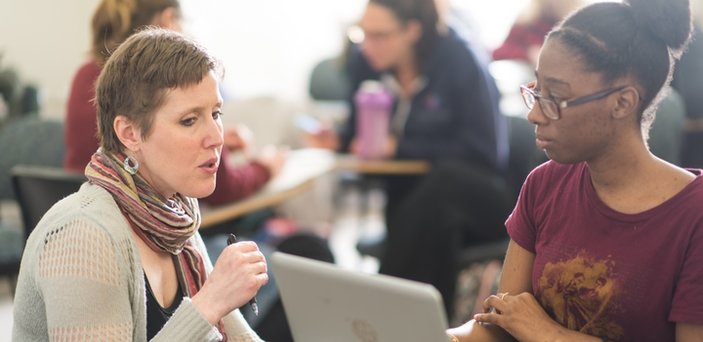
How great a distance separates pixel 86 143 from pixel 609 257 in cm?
160

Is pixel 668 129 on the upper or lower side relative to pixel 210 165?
lower

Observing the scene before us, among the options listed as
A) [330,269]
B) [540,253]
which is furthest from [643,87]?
[330,269]

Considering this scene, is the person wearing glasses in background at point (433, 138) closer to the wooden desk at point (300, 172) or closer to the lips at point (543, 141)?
the wooden desk at point (300, 172)

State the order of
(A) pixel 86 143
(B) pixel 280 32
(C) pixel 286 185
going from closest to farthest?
(A) pixel 86 143, (C) pixel 286 185, (B) pixel 280 32

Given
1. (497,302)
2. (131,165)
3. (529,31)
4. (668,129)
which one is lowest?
(529,31)

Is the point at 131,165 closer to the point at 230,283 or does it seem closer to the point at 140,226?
the point at 140,226

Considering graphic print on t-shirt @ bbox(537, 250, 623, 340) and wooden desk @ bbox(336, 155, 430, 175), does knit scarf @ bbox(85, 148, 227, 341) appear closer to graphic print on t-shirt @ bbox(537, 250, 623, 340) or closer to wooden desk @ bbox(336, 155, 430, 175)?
graphic print on t-shirt @ bbox(537, 250, 623, 340)

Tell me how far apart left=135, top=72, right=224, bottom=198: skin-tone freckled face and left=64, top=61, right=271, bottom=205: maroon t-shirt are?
3.39ft

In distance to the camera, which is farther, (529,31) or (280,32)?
(280,32)

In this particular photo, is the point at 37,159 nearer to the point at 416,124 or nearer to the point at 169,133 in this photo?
the point at 416,124

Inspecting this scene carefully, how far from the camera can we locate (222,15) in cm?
570

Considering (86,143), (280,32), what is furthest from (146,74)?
(280,32)

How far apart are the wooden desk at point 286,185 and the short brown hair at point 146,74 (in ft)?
3.64

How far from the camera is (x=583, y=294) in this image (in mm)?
1479
